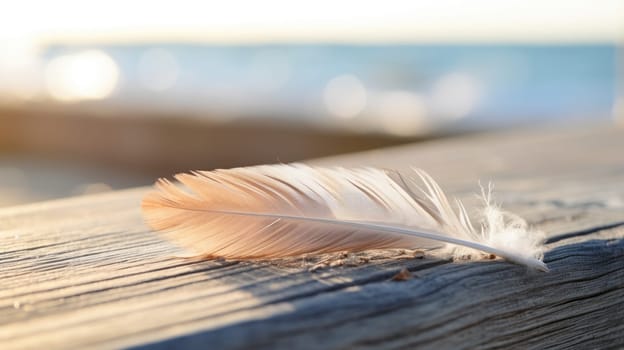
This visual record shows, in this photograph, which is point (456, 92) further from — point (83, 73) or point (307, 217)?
point (307, 217)

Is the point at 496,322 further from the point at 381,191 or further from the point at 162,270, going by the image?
the point at 162,270

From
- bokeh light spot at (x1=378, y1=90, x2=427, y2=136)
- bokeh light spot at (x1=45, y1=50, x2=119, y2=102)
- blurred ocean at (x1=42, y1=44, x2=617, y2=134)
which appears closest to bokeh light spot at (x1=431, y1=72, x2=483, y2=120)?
blurred ocean at (x1=42, y1=44, x2=617, y2=134)

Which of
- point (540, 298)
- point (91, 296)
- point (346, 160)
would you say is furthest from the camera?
point (346, 160)

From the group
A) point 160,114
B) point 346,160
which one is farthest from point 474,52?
point 346,160

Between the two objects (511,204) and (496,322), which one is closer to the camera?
(496,322)

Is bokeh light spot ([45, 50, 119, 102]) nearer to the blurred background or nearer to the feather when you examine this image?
the blurred background

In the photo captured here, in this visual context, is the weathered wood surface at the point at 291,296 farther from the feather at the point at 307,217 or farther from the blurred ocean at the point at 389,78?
the blurred ocean at the point at 389,78

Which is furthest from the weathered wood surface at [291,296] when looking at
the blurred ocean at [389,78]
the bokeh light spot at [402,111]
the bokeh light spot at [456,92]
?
the bokeh light spot at [456,92]
